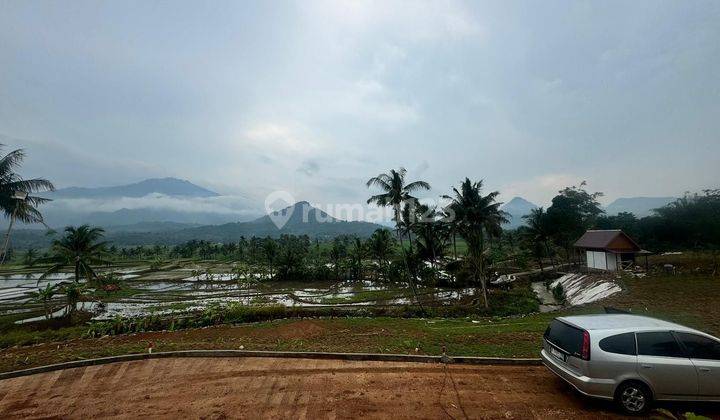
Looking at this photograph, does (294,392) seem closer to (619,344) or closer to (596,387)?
(596,387)

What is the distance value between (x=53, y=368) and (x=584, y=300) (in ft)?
90.1

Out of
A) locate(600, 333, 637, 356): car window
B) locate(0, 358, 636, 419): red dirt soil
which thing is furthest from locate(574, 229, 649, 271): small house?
locate(600, 333, 637, 356): car window

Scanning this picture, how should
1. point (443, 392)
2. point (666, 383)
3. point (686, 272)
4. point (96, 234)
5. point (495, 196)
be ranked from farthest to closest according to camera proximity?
point (96, 234) → point (495, 196) → point (686, 272) → point (443, 392) → point (666, 383)

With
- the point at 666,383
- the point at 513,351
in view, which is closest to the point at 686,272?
the point at 513,351

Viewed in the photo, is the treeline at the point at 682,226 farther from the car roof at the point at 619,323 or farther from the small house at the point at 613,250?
the car roof at the point at 619,323

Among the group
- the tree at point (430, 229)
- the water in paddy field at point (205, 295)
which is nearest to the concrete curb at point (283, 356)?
the water in paddy field at point (205, 295)

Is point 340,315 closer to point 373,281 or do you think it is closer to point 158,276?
point 373,281

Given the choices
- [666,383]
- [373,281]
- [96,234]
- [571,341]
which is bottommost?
[373,281]

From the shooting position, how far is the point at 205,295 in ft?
116

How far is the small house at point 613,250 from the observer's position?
29156 mm

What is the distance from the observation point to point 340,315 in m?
22.6

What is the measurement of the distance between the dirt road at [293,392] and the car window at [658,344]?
131 centimetres

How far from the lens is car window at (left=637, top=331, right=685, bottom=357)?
6.28 metres

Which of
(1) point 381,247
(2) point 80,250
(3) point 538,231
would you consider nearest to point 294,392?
(2) point 80,250
